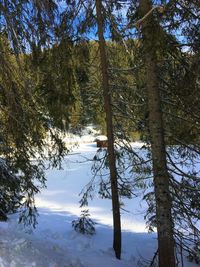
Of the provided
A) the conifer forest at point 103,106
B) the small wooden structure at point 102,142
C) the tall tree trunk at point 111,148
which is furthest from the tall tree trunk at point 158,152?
the small wooden structure at point 102,142

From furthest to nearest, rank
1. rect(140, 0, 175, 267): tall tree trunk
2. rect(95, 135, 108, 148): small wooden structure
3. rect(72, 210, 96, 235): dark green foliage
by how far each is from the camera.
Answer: rect(72, 210, 96, 235): dark green foliage → rect(95, 135, 108, 148): small wooden structure → rect(140, 0, 175, 267): tall tree trunk

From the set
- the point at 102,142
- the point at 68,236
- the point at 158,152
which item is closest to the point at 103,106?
the point at 102,142

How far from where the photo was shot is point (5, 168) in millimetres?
7281

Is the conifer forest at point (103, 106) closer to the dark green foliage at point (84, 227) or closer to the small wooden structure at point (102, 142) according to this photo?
the dark green foliage at point (84, 227)

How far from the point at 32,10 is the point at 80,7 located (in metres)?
1.37

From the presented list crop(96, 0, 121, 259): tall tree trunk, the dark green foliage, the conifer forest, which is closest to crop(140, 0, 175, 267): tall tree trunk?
the conifer forest

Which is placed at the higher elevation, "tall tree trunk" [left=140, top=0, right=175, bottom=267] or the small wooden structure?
the small wooden structure

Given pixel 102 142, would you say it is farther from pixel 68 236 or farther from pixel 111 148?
pixel 68 236

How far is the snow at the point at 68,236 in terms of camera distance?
16.2 feet

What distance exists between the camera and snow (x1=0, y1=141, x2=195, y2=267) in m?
4.95

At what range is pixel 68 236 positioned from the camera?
8750 mm

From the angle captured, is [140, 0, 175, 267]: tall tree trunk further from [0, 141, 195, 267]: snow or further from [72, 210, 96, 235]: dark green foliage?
[72, 210, 96, 235]: dark green foliage

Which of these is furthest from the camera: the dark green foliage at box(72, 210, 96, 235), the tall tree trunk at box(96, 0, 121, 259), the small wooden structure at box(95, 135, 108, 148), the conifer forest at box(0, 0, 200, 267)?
the dark green foliage at box(72, 210, 96, 235)

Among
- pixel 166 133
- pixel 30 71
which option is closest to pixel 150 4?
pixel 166 133
